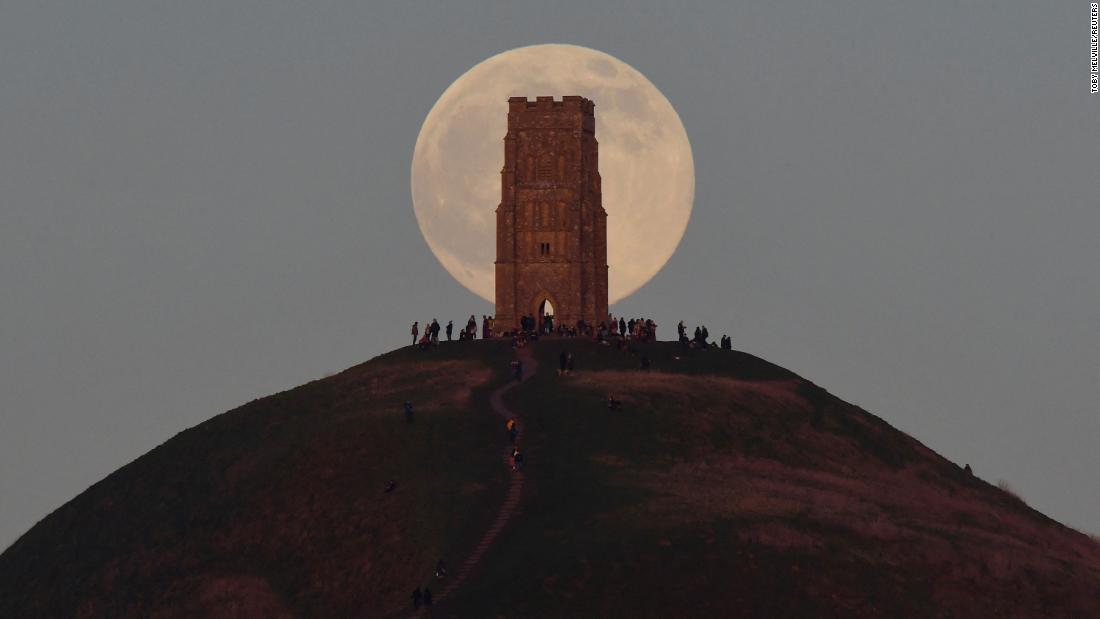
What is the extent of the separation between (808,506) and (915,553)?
22.9ft

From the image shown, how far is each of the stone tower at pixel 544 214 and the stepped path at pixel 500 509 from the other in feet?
96.0

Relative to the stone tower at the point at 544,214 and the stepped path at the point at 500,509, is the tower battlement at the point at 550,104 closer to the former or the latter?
the stone tower at the point at 544,214

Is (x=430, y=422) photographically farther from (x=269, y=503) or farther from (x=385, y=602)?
(x=385, y=602)

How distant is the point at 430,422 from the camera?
326 ft

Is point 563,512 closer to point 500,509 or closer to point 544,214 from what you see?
point 500,509

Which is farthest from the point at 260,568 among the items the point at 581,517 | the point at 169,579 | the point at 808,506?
the point at 808,506

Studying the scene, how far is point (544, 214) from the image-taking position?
138750 mm

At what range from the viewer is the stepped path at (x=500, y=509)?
3145 inches

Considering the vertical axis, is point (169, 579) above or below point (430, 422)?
below

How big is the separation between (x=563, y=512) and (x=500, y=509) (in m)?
3.39

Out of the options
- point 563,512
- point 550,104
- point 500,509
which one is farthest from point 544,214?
point 563,512

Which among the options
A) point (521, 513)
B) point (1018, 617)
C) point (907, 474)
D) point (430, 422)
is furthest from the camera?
point (907, 474)

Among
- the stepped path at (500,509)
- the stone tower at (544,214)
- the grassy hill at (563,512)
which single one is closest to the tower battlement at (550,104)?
the stone tower at (544,214)

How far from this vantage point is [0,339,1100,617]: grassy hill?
78.3 metres
